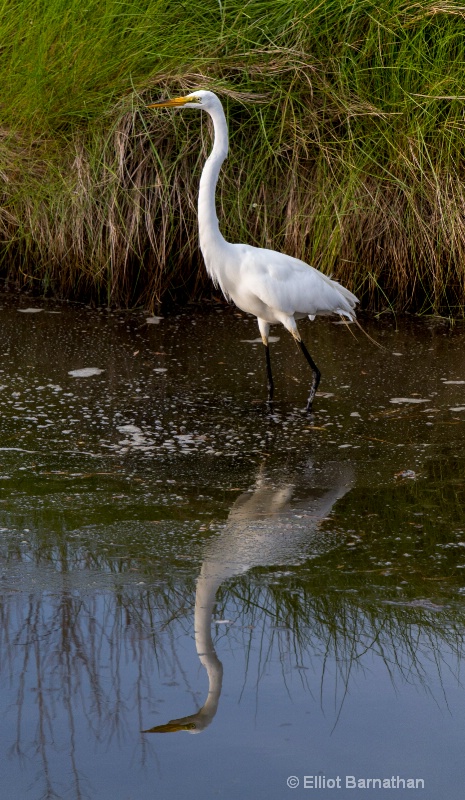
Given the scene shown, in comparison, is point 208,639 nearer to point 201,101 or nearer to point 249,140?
point 201,101

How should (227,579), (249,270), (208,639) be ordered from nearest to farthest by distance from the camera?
(208,639)
(227,579)
(249,270)

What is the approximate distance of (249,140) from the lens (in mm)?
6422

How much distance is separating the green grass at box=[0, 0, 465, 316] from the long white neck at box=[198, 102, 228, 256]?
47.1 inches

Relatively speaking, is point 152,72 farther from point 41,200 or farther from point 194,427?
point 194,427

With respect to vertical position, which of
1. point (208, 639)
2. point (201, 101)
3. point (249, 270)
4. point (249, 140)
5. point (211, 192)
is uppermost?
point (201, 101)

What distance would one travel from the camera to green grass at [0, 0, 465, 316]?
612 centimetres

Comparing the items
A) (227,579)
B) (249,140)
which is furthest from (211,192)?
(227,579)

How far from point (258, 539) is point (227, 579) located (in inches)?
12.7

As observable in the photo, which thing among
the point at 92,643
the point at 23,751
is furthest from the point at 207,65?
the point at 23,751

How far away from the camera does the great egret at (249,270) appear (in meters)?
4.93

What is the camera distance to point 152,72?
20.6 ft

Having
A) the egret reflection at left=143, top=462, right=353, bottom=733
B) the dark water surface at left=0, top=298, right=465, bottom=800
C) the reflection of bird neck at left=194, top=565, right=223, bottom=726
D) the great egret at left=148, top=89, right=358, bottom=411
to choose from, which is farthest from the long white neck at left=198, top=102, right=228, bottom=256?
the reflection of bird neck at left=194, top=565, right=223, bottom=726

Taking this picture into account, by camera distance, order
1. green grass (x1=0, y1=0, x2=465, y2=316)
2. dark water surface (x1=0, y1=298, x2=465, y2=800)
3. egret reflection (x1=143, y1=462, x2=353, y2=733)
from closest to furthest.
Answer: dark water surface (x1=0, y1=298, x2=465, y2=800), egret reflection (x1=143, y1=462, x2=353, y2=733), green grass (x1=0, y1=0, x2=465, y2=316)

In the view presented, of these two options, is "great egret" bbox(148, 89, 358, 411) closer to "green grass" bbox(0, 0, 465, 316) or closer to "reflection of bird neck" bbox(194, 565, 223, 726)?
"green grass" bbox(0, 0, 465, 316)
